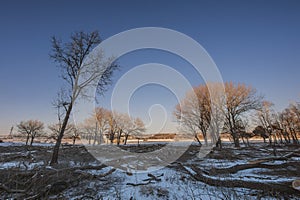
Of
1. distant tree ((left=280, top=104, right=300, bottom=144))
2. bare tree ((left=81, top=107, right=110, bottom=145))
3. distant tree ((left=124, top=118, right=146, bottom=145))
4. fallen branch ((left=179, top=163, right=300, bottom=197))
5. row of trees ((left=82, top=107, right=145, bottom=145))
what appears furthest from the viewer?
distant tree ((left=124, top=118, right=146, bottom=145))

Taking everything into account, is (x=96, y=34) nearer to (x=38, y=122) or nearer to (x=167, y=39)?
(x=167, y=39)

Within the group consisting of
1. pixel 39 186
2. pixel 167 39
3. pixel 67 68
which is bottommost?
pixel 39 186

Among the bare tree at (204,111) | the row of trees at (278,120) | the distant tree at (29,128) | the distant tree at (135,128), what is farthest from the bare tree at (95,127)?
the row of trees at (278,120)

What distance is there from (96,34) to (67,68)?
3.51 meters

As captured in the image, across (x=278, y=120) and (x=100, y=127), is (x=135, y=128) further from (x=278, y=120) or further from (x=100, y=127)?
(x=278, y=120)

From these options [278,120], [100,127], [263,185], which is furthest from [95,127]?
[278,120]

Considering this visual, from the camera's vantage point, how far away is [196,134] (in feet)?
95.7

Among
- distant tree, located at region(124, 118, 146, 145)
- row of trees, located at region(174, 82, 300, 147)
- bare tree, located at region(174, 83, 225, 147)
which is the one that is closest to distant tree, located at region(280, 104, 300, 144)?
row of trees, located at region(174, 82, 300, 147)

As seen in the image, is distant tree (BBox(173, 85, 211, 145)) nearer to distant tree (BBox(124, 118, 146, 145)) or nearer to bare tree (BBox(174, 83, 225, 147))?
bare tree (BBox(174, 83, 225, 147))

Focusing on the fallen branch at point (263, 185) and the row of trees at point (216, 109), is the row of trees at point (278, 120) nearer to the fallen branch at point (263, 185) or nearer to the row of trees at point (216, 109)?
the row of trees at point (216, 109)

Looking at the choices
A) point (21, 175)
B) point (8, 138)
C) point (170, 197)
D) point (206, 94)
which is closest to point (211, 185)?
point (170, 197)

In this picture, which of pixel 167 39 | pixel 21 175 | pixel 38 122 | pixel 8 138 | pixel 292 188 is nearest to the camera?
pixel 292 188

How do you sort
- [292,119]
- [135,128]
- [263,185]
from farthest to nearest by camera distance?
[135,128]
[292,119]
[263,185]

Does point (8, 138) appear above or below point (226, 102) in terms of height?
below
